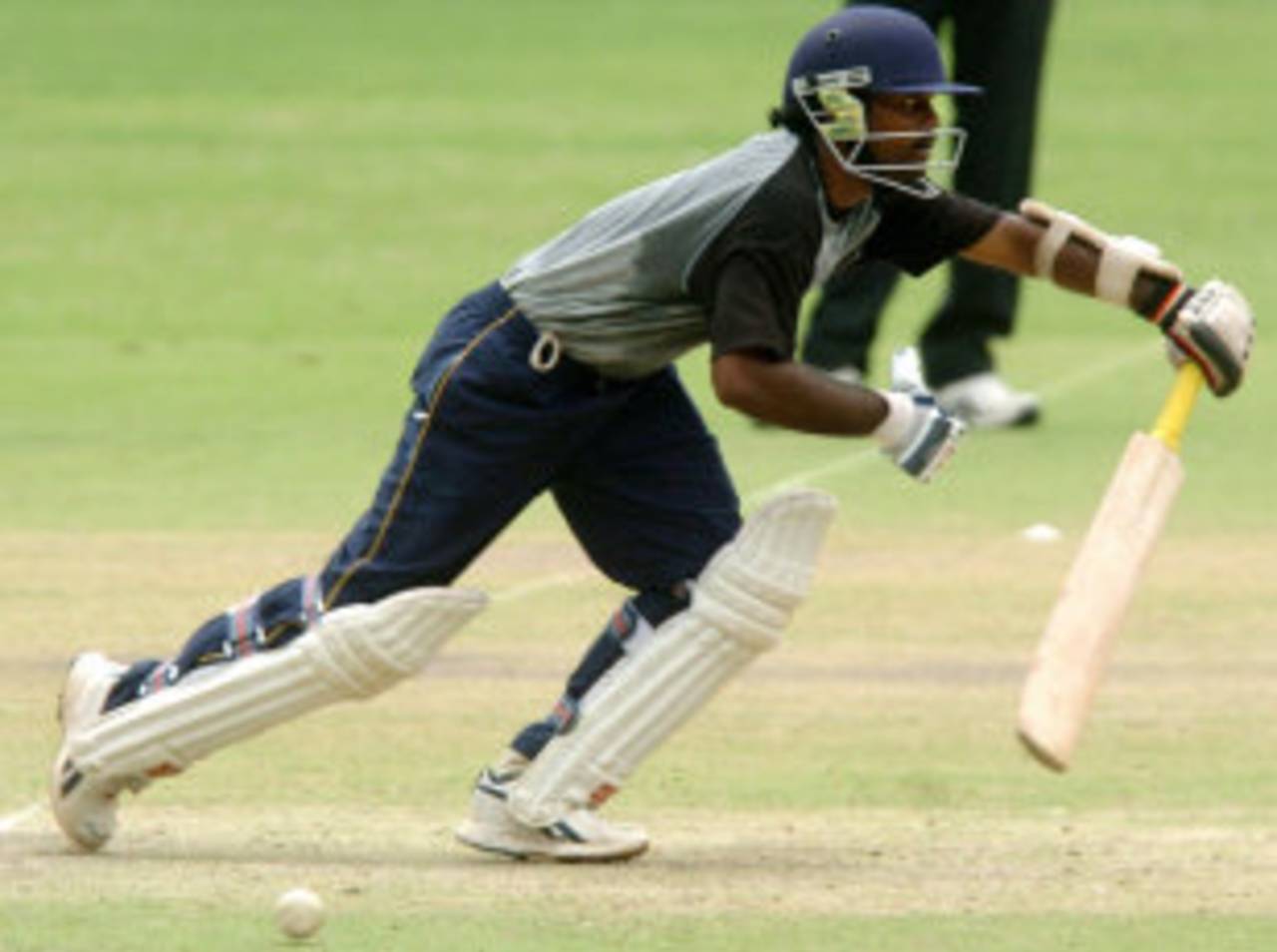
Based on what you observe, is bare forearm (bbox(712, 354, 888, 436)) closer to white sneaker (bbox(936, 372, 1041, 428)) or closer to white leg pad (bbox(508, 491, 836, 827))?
white leg pad (bbox(508, 491, 836, 827))

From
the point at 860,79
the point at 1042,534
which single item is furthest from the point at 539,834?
the point at 1042,534

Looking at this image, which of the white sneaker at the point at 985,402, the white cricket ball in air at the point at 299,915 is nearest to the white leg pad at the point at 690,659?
the white cricket ball in air at the point at 299,915

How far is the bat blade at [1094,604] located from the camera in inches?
264

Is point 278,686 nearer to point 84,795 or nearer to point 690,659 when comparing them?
point 84,795

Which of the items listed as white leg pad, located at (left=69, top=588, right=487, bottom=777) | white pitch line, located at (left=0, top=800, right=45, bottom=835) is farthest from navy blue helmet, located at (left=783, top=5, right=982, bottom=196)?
white pitch line, located at (left=0, top=800, right=45, bottom=835)

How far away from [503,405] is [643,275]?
36cm

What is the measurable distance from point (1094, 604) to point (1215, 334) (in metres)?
0.61

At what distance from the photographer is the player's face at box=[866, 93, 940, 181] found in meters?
7.16

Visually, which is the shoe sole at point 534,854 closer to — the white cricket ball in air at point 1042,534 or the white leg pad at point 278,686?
the white leg pad at point 278,686

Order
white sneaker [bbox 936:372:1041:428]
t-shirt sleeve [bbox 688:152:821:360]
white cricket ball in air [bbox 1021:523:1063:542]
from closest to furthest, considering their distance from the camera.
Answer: t-shirt sleeve [bbox 688:152:821:360] → white cricket ball in air [bbox 1021:523:1063:542] → white sneaker [bbox 936:372:1041:428]

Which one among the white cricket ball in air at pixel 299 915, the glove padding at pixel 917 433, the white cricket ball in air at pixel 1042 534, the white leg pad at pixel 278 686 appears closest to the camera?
the white cricket ball in air at pixel 299 915

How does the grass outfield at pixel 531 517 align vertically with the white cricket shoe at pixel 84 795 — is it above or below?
below

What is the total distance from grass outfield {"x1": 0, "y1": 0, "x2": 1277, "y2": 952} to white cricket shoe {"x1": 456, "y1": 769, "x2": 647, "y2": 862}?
0.08m

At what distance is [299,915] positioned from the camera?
634 centimetres
